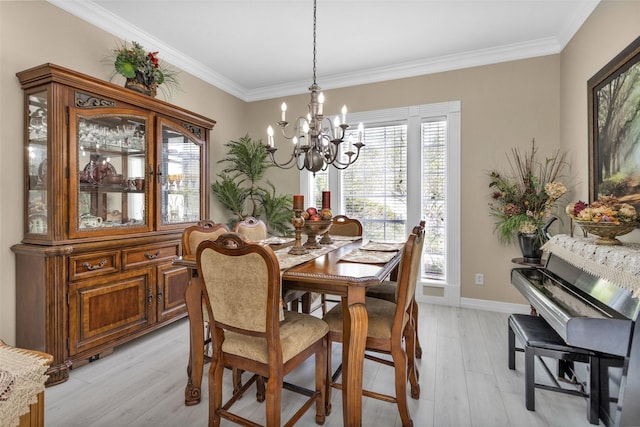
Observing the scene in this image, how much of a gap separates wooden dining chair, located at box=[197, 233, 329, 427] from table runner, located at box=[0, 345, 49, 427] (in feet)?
2.20

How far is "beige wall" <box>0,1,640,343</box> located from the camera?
2186 millimetres

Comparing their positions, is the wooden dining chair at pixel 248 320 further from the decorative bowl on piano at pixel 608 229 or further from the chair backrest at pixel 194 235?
the decorative bowl on piano at pixel 608 229

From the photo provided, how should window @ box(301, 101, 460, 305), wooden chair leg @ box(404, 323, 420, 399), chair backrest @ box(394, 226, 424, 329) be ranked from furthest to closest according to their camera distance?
1. window @ box(301, 101, 460, 305)
2. wooden chair leg @ box(404, 323, 420, 399)
3. chair backrest @ box(394, 226, 424, 329)

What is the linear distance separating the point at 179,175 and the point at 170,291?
1129 mm

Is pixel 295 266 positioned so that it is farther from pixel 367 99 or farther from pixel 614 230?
pixel 367 99

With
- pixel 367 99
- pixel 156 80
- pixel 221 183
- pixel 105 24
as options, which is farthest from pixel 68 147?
pixel 367 99

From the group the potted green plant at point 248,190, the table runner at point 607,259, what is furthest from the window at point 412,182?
the table runner at point 607,259

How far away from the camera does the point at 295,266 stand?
1729mm

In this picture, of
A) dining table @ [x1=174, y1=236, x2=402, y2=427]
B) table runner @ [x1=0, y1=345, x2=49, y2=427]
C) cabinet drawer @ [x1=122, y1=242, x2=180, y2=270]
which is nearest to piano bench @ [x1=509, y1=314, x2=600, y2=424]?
dining table @ [x1=174, y1=236, x2=402, y2=427]

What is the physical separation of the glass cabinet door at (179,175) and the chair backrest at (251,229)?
2.29 feet

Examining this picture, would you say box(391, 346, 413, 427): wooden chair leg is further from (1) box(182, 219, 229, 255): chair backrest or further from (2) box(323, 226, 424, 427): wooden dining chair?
(1) box(182, 219, 229, 255): chair backrest

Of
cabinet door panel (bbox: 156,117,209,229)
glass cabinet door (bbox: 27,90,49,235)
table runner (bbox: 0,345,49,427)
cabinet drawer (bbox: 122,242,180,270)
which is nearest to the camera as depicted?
table runner (bbox: 0,345,49,427)

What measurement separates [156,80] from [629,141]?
360 cm

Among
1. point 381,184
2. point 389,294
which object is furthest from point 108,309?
point 381,184
